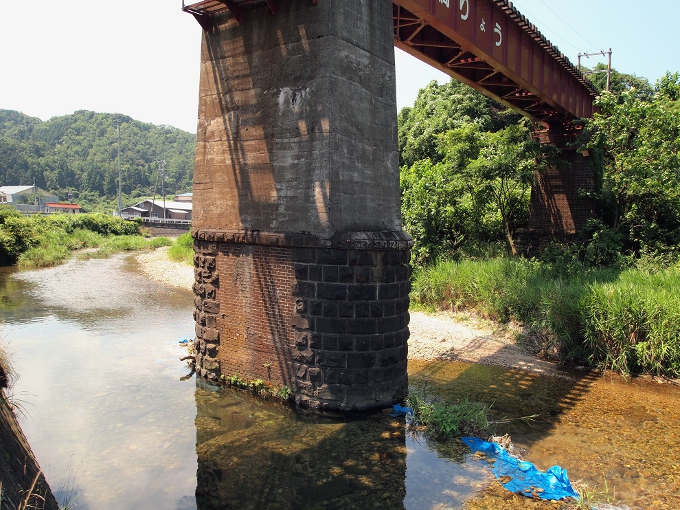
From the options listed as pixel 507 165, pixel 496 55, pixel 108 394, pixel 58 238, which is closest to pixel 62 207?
pixel 58 238

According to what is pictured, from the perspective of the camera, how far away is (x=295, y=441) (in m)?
7.75

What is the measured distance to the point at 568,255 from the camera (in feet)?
57.2

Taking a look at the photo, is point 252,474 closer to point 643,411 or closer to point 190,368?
point 190,368

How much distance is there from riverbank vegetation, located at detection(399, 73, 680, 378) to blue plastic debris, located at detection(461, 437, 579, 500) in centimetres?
537

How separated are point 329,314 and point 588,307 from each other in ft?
21.4

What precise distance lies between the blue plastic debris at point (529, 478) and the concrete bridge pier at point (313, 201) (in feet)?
7.16

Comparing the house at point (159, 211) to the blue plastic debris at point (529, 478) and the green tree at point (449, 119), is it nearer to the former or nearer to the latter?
the green tree at point (449, 119)

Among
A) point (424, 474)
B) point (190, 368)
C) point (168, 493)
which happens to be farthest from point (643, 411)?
point (190, 368)

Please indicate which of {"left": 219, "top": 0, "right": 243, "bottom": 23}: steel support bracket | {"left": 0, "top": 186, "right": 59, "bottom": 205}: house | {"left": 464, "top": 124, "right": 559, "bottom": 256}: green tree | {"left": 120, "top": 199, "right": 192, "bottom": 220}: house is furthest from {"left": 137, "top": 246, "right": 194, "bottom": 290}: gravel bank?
{"left": 0, "top": 186, "right": 59, "bottom": 205}: house

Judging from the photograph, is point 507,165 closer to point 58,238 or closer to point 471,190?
point 471,190

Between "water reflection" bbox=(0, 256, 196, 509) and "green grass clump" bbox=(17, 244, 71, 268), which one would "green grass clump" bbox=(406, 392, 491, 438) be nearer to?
"water reflection" bbox=(0, 256, 196, 509)

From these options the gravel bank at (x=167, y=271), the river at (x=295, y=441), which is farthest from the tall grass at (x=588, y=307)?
the gravel bank at (x=167, y=271)

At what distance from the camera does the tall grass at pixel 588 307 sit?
1083 centimetres

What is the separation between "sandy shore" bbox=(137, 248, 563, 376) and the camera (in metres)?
12.0
